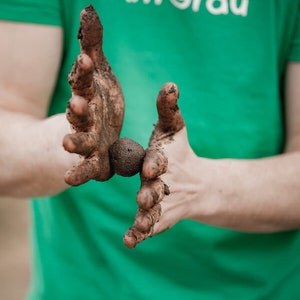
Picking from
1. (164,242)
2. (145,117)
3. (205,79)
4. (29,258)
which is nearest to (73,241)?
(164,242)

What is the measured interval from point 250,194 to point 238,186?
1.2 inches

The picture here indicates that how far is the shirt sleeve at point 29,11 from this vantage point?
0.95 m

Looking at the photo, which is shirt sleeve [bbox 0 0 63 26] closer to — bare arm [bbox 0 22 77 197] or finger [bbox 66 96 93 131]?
bare arm [bbox 0 22 77 197]

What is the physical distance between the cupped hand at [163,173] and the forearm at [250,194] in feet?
0.21

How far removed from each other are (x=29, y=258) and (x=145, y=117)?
1850mm

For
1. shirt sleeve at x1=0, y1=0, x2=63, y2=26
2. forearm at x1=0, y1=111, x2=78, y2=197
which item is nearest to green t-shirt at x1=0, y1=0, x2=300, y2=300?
shirt sleeve at x1=0, y1=0, x2=63, y2=26

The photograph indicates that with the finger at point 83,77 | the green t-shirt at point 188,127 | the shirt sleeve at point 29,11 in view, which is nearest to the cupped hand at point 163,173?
the finger at point 83,77

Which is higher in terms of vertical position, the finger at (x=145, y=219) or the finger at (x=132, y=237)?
the finger at (x=145, y=219)

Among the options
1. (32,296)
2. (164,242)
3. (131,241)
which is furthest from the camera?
(32,296)

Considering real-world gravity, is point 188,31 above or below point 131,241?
above

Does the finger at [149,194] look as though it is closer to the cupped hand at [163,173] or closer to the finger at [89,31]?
the cupped hand at [163,173]

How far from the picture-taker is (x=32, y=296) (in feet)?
4.07

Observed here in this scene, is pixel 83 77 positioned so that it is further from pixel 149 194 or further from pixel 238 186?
pixel 238 186

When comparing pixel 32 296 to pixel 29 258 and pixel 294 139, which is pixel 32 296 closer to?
pixel 294 139
